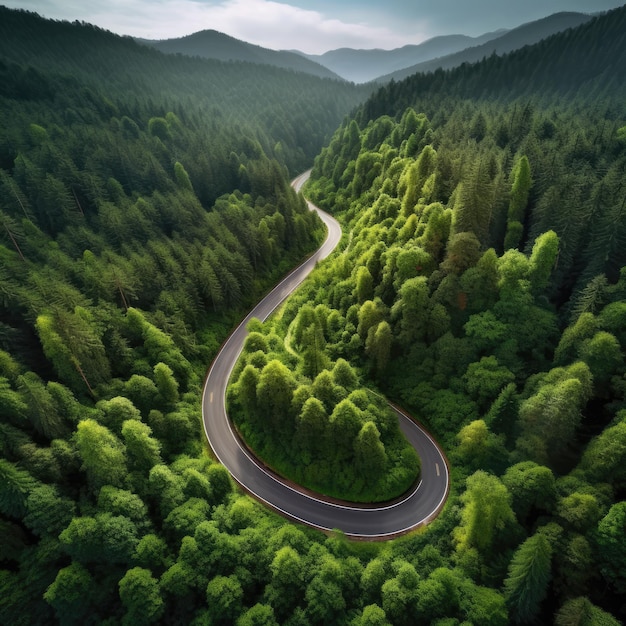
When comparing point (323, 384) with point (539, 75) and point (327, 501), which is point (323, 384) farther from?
→ point (539, 75)

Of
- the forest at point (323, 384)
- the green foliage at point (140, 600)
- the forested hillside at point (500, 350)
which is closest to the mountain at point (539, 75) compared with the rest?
the forest at point (323, 384)

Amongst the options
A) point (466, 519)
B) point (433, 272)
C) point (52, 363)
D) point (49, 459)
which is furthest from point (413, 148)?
point (49, 459)

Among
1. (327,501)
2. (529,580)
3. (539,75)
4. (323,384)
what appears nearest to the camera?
(529,580)

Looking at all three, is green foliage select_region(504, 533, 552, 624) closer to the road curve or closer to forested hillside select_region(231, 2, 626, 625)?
forested hillside select_region(231, 2, 626, 625)

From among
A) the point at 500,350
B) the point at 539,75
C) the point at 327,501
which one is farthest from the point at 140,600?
the point at 539,75

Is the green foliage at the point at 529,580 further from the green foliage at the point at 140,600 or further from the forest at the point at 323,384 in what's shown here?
the green foliage at the point at 140,600
